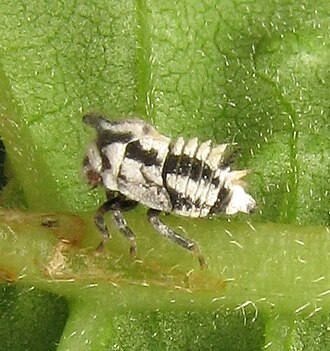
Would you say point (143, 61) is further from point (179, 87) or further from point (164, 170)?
point (164, 170)

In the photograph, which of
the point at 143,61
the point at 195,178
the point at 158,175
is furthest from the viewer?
the point at 143,61

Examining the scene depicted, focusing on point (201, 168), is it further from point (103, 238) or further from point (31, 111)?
point (31, 111)

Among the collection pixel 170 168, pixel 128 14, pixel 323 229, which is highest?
pixel 128 14

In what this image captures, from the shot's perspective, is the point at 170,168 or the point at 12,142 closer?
the point at 170,168

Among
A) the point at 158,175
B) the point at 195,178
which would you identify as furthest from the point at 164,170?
the point at 195,178

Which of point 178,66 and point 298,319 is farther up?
point 178,66

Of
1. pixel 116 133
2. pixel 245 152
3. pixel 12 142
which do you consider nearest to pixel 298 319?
pixel 245 152

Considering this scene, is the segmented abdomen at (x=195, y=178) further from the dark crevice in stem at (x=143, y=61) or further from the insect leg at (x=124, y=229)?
the dark crevice in stem at (x=143, y=61)
